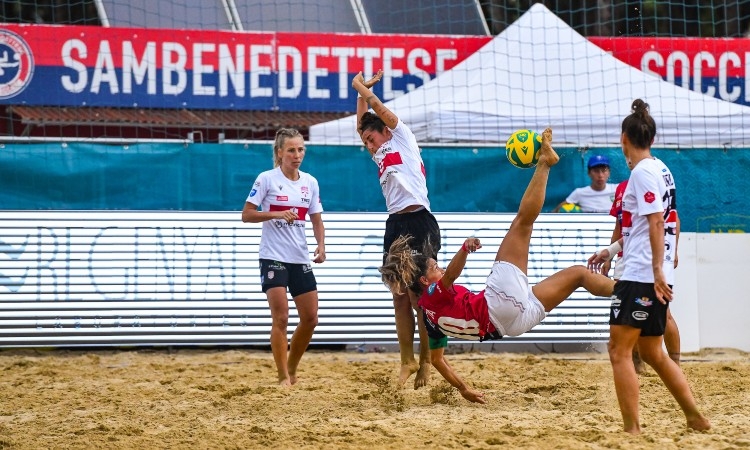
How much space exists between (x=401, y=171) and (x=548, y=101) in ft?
16.5

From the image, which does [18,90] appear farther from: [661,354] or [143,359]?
[661,354]

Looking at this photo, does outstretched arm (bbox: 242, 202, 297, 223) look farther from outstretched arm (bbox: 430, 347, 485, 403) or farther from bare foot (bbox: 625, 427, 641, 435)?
bare foot (bbox: 625, 427, 641, 435)

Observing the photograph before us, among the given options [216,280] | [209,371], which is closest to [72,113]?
[216,280]

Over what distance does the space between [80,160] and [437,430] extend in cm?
564

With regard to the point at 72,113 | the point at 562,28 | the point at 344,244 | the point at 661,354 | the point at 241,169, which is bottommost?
the point at 661,354

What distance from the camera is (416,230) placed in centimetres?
703

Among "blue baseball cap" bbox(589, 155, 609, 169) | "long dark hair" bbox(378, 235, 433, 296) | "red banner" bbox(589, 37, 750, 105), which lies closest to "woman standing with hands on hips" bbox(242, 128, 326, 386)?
"long dark hair" bbox(378, 235, 433, 296)

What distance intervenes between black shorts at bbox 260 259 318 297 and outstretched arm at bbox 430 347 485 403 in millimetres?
1572

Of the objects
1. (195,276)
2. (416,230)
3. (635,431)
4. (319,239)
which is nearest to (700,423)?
(635,431)

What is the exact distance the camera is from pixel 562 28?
1211 centimetres

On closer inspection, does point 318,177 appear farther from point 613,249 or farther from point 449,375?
point 613,249

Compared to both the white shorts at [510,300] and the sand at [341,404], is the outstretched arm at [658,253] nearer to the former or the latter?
the sand at [341,404]

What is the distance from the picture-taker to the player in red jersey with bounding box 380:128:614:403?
5965 millimetres

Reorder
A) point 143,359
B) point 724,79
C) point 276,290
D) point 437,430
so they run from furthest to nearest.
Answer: point 724,79, point 143,359, point 276,290, point 437,430
